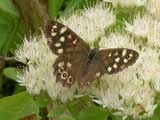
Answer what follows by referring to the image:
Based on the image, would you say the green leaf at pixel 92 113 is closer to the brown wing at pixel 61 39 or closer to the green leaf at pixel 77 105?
the green leaf at pixel 77 105

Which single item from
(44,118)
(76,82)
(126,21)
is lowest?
(44,118)

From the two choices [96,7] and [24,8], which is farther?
[24,8]

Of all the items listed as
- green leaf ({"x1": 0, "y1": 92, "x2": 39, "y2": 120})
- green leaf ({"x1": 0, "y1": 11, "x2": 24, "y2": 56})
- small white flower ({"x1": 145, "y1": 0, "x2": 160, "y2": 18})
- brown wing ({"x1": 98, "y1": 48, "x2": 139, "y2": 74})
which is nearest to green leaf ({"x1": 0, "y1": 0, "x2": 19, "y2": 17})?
green leaf ({"x1": 0, "y1": 11, "x2": 24, "y2": 56})

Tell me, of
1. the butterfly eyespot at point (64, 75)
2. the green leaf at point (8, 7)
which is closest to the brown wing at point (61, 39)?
the butterfly eyespot at point (64, 75)

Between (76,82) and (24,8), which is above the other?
(24,8)

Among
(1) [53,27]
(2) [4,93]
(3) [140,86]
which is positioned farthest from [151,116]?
(2) [4,93]

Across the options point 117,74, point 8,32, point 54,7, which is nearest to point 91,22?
point 117,74

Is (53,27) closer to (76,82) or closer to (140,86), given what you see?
(76,82)
